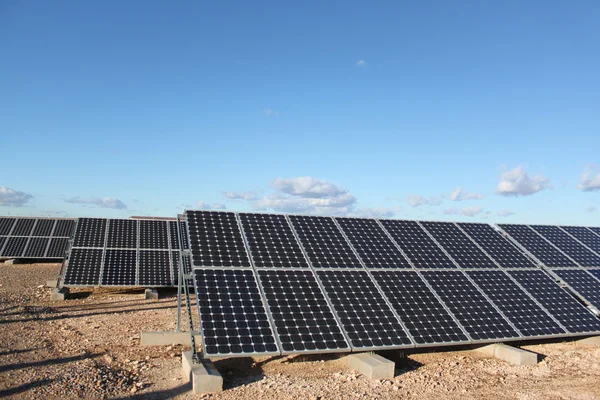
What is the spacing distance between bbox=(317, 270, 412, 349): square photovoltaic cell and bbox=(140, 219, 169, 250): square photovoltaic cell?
45.2ft

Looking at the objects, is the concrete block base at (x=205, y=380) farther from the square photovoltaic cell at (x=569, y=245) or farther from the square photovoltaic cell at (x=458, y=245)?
the square photovoltaic cell at (x=569, y=245)

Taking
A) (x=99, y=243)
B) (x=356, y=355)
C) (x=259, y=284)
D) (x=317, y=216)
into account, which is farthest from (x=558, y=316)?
(x=99, y=243)

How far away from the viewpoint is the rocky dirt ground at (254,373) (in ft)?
30.3

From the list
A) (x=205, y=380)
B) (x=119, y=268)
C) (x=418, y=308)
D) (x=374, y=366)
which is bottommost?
(x=205, y=380)

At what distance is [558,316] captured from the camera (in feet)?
42.7

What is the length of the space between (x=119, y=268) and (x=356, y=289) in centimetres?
1304

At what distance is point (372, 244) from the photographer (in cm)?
1427

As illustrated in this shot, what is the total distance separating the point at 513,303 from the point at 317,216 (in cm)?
612

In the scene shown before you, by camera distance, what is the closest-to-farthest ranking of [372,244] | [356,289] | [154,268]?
1. [356,289]
2. [372,244]
3. [154,268]

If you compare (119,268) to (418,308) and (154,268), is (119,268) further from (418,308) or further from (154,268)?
(418,308)

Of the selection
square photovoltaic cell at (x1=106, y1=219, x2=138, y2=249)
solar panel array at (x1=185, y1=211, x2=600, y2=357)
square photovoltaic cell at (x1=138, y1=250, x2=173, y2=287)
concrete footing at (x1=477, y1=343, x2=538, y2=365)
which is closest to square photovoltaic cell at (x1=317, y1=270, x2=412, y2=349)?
solar panel array at (x1=185, y1=211, x2=600, y2=357)

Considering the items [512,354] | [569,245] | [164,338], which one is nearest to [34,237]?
[164,338]

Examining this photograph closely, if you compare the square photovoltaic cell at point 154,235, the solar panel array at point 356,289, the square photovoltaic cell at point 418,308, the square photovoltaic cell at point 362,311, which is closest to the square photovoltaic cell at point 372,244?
the solar panel array at point 356,289

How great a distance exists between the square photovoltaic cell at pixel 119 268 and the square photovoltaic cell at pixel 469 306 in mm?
13004
